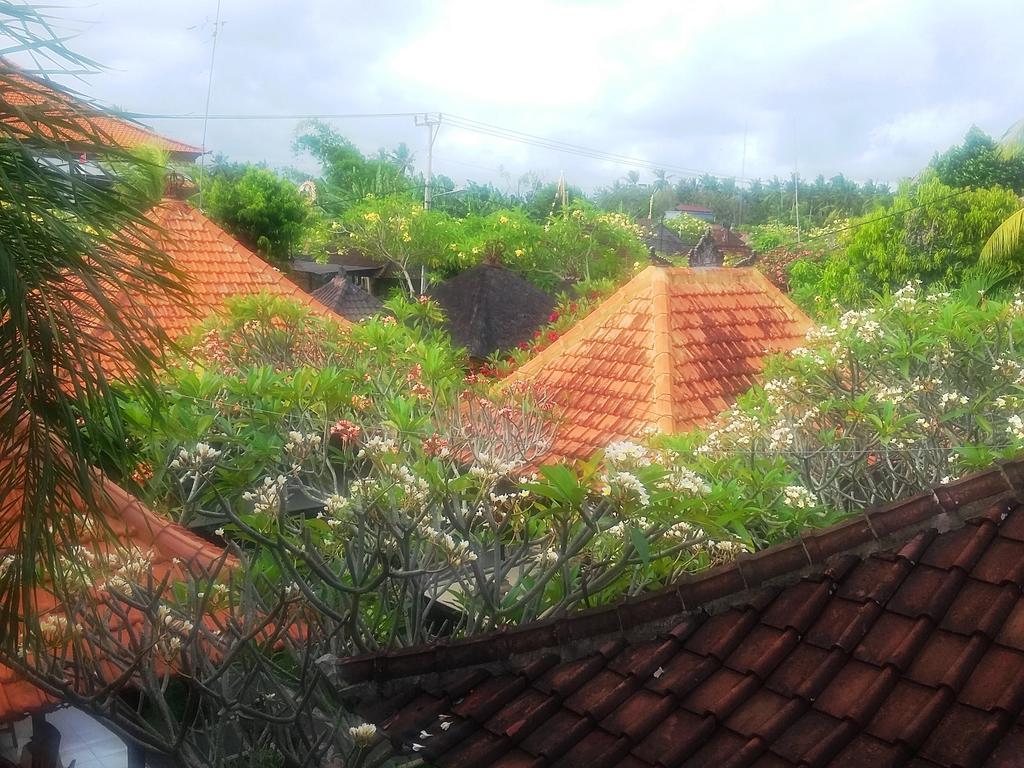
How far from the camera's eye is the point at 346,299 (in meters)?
21.7

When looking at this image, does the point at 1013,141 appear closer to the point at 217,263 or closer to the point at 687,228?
the point at 217,263

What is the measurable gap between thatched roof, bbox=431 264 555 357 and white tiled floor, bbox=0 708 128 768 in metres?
13.3

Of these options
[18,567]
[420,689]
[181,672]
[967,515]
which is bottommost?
[181,672]

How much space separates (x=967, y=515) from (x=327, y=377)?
165 inches

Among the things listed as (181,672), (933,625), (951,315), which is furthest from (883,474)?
(181,672)

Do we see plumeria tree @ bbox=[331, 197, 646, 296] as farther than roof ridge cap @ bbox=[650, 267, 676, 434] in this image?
Yes

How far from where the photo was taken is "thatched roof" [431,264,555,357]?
18844 mm

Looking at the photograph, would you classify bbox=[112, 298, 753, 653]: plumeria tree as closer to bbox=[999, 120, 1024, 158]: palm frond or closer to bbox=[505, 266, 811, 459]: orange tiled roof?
bbox=[505, 266, 811, 459]: orange tiled roof

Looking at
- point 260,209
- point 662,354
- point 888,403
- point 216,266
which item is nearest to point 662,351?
point 662,354

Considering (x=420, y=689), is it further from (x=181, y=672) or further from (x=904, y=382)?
(x=904, y=382)

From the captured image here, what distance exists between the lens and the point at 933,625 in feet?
8.95

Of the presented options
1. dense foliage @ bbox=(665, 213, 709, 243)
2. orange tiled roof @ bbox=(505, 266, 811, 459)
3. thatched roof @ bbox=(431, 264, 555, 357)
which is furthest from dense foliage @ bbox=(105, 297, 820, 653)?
dense foliage @ bbox=(665, 213, 709, 243)

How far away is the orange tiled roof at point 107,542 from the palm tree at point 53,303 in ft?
0.19

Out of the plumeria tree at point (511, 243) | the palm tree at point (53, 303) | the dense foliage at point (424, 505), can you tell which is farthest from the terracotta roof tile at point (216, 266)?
the plumeria tree at point (511, 243)
